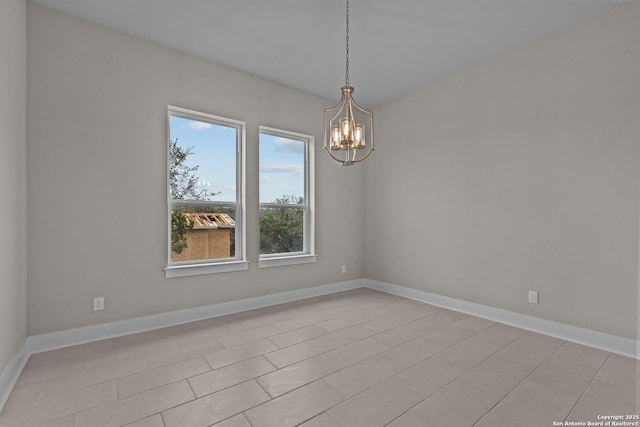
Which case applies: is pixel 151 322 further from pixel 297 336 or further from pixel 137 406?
pixel 297 336

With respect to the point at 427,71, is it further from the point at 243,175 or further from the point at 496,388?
the point at 496,388

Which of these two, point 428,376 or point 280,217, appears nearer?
point 428,376

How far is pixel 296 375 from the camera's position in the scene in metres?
2.17

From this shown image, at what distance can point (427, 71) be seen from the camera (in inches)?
145

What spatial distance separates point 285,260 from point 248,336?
1.28 metres

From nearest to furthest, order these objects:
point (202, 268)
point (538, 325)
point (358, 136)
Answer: point (358, 136), point (538, 325), point (202, 268)

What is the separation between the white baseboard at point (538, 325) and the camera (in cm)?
253

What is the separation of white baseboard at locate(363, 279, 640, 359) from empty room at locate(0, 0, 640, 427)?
18 mm

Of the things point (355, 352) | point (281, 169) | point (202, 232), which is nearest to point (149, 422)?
point (355, 352)

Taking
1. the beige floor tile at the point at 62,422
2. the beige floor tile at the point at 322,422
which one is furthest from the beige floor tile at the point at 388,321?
the beige floor tile at the point at 62,422

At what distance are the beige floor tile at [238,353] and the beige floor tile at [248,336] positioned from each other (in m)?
0.08

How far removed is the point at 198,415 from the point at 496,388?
6.12 feet

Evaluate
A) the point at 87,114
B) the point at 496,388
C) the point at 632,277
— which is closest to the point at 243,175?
the point at 87,114

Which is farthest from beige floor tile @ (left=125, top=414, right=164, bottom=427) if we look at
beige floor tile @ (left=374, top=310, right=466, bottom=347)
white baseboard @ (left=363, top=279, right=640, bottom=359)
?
white baseboard @ (left=363, top=279, right=640, bottom=359)
